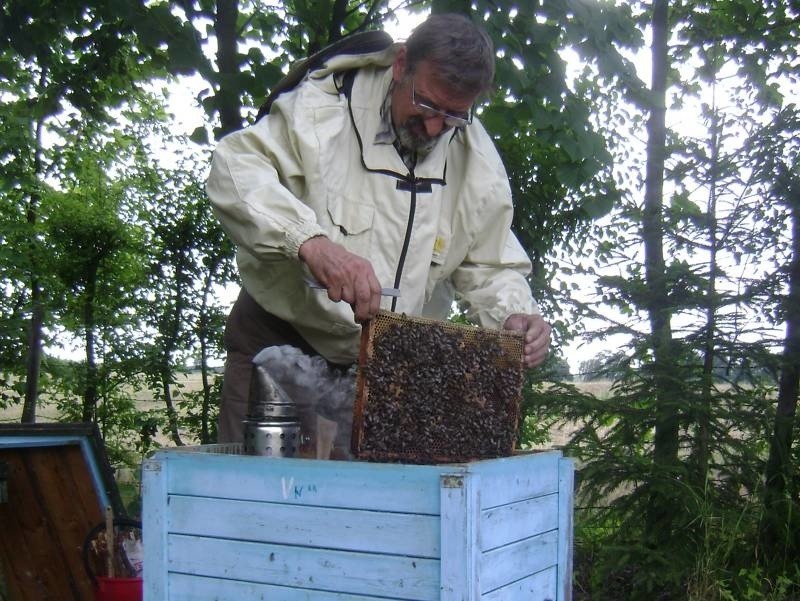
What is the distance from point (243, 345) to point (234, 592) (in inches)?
33.5

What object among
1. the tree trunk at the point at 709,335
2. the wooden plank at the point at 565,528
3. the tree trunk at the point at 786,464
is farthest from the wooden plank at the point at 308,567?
the tree trunk at the point at 786,464

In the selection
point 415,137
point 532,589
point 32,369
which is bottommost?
point 532,589

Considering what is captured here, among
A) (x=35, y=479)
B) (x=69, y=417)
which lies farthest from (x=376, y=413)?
(x=69, y=417)

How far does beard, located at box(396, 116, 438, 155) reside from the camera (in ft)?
6.84

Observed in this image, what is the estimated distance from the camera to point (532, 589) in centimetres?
171

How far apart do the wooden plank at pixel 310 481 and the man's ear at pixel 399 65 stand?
1.03 meters

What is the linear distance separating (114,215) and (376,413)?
5.24 meters

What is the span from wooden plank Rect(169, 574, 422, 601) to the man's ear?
4.00 ft

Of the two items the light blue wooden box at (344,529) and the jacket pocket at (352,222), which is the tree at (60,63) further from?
the light blue wooden box at (344,529)

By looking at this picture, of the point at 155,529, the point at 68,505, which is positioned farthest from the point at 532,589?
the point at 68,505

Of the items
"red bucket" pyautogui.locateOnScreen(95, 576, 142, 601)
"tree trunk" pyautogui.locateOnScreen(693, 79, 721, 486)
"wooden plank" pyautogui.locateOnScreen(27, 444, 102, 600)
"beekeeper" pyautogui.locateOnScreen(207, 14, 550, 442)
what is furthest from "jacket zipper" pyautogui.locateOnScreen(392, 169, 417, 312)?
"tree trunk" pyautogui.locateOnScreen(693, 79, 721, 486)

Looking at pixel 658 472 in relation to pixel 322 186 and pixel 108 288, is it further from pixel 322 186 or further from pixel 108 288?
pixel 108 288

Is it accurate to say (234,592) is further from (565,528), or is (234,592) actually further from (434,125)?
(434,125)

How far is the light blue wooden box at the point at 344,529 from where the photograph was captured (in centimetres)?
142
